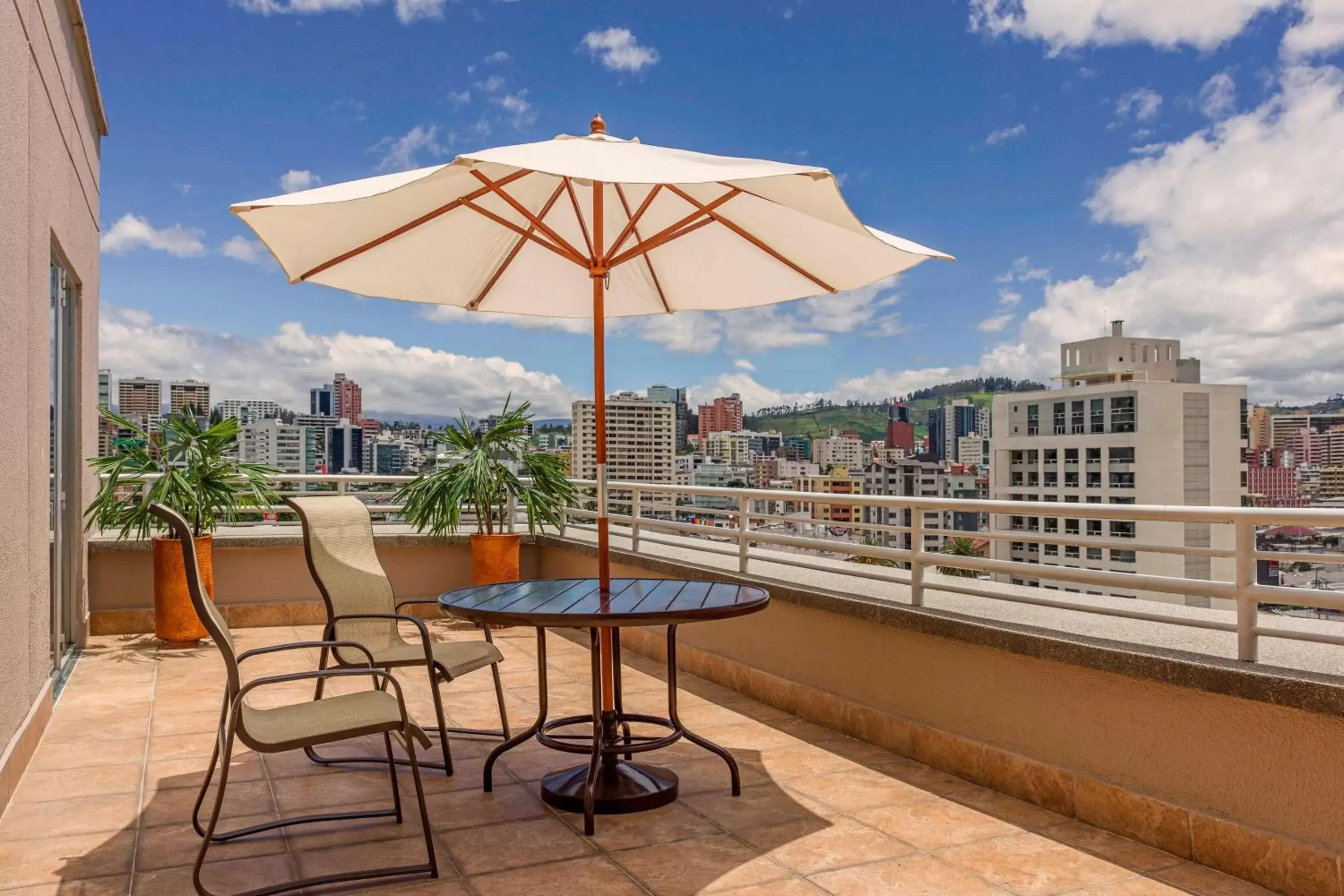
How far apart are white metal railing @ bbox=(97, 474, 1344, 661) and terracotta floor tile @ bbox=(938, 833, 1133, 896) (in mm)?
788

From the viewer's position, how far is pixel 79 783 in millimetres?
3957

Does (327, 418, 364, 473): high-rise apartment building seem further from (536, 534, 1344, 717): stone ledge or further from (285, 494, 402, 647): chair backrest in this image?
(536, 534, 1344, 717): stone ledge

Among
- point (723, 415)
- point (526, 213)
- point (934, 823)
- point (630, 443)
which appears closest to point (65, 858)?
point (526, 213)

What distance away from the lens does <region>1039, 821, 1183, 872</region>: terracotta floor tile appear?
3.08 m

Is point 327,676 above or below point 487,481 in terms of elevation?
below

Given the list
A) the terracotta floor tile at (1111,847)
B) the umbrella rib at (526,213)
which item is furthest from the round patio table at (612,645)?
the umbrella rib at (526,213)

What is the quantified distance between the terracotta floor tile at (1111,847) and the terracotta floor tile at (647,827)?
3.76ft

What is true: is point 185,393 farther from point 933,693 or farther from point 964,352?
point 964,352

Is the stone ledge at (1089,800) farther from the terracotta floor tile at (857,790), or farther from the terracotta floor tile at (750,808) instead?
the terracotta floor tile at (750,808)

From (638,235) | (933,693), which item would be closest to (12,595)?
(638,235)

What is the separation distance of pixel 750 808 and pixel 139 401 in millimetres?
6170

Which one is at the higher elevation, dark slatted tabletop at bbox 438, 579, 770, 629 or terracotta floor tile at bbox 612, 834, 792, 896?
dark slatted tabletop at bbox 438, 579, 770, 629

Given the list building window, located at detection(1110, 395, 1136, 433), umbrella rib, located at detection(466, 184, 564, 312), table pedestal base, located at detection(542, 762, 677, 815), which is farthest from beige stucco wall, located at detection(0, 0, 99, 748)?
building window, located at detection(1110, 395, 1136, 433)

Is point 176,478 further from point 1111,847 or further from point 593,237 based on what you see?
point 1111,847
